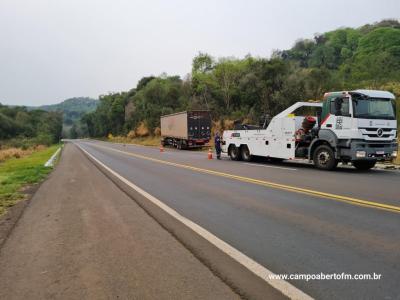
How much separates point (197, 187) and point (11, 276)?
6746 mm

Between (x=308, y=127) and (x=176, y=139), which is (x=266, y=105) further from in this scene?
(x=308, y=127)

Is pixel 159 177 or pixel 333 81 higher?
pixel 333 81

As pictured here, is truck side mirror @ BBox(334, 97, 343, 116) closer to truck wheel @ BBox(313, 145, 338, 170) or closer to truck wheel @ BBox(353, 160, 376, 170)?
truck wheel @ BBox(313, 145, 338, 170)

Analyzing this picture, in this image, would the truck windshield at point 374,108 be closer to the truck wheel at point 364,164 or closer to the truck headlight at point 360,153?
the truck headlight at point 360,153

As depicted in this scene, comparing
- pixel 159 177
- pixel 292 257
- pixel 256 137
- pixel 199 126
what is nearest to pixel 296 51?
pixel 199 126

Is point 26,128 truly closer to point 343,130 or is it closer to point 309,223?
point 343,130

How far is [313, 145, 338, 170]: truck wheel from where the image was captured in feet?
47.9

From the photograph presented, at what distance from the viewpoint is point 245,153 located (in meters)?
20.6

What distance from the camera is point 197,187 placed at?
10.8m

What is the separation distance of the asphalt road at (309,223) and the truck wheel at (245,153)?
328 inches

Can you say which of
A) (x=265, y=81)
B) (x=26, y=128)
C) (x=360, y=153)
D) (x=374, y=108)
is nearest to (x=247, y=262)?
(x=360, y=153)

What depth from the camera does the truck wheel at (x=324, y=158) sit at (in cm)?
1459

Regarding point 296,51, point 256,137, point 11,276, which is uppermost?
point 296,51

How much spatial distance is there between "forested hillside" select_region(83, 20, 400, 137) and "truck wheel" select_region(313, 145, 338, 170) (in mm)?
21212
